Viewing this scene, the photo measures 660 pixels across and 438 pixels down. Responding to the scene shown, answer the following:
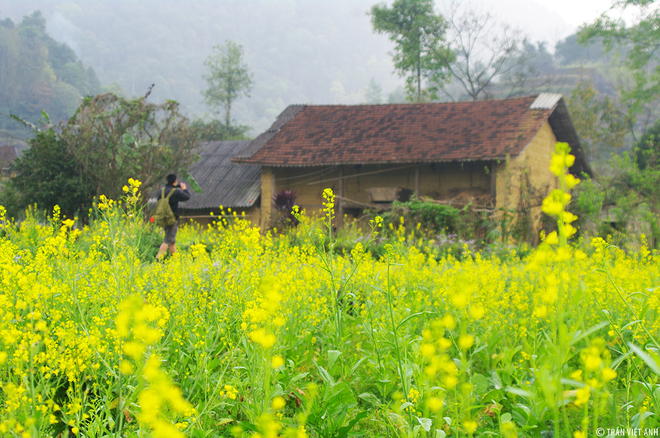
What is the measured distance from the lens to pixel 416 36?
29.7 metres

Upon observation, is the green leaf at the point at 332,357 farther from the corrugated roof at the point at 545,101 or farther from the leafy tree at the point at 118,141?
the corrugated roof at the point at 545,101

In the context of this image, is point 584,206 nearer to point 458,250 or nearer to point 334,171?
point 458,250

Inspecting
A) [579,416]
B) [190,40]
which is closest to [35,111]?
[579,416]

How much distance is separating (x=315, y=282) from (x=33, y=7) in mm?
208542

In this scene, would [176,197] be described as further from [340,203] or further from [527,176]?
[527,176]

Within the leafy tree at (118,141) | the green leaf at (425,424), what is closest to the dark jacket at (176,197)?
the leafy tree at (118,141)

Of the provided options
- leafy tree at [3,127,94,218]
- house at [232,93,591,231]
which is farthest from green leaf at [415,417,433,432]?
leafy tree at [3,127,94,218]

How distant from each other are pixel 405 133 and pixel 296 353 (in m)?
14.4

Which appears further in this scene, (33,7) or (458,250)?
(33,7)

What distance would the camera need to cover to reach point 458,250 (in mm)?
10750

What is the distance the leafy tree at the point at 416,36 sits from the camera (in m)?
29.3

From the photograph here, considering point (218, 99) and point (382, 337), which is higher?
point (218, 99)

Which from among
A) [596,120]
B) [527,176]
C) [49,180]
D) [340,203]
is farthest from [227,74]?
[527,176]

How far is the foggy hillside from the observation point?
127 meters
